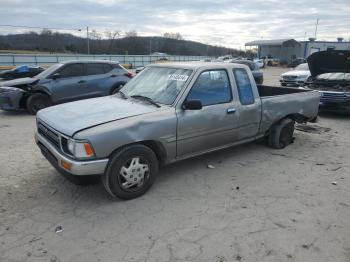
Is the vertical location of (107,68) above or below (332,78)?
above

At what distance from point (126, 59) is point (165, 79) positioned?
35035mm

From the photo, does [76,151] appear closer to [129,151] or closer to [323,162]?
[129,151]

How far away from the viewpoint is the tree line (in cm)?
5222

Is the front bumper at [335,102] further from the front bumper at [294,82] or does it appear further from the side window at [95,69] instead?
the front bumper at [294,82]

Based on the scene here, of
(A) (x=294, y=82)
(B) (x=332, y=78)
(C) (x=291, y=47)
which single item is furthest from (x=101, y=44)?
(B) (x=332, y=78)

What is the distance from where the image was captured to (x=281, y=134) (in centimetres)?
627

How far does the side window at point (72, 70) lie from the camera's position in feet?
32.6

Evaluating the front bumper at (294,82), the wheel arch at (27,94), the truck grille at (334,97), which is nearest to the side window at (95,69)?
the wheel arch at (27,94)

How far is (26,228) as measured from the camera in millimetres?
3432

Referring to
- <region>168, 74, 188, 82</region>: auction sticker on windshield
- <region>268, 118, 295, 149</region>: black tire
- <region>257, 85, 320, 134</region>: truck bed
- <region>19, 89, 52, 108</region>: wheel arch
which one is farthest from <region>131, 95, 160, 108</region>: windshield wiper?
<region>19, 89, 52, 108</region>: wheel arch

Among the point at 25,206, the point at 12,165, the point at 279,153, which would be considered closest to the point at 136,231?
the point at 25,206

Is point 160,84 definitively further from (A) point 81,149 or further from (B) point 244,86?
(A) point 81,149

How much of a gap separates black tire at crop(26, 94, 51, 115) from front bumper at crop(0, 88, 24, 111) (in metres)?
0.29

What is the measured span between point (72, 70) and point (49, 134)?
252 inches
